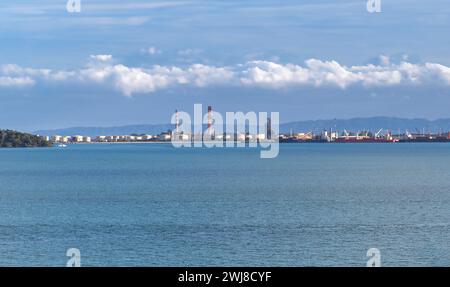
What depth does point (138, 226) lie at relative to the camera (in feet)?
145

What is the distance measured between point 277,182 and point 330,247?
1804 inches

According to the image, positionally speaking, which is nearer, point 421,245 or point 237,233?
point 421,245

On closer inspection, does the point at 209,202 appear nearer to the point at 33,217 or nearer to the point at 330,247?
the point at 33,217

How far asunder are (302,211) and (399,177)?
39.9 metres

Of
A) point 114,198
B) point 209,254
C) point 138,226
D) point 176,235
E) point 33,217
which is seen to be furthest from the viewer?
point 114,198

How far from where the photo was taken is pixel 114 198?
63.0 metres

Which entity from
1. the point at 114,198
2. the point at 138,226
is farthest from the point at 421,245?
the point at 114,198
